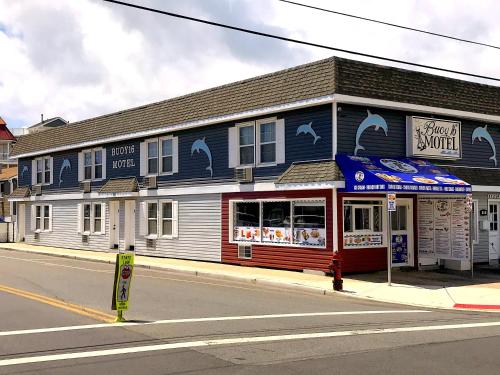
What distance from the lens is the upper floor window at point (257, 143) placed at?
19.2 m

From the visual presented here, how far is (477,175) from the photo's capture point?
66.7 feet

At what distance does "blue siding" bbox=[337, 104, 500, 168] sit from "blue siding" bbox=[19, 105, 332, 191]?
1.71 feet

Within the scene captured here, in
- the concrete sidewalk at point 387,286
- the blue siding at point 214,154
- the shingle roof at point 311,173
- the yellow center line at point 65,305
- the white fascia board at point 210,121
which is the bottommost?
the concrete sidewalk at point 387,286

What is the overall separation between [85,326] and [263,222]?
10.9 meters

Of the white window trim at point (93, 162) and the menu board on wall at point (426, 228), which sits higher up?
the white window trim at point (93, 162)

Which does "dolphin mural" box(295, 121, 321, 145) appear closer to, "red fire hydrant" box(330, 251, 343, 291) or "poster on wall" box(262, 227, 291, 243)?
"poster on wall" box(262, 227, 291, 243)

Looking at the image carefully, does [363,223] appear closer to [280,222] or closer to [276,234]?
[280,222]

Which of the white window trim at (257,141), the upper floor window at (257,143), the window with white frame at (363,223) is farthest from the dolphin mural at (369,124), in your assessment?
the white window trim at (257,141)

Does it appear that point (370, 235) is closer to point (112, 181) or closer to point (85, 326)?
point (85, 326)

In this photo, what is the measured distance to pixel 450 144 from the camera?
20.1 m

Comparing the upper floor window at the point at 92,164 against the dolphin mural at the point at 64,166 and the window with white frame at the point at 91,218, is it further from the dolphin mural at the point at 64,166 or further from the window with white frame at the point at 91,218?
the window with white frame at the point at 91,218

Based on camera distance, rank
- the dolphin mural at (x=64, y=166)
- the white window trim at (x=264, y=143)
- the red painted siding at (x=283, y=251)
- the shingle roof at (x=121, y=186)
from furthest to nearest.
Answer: the dolphin mural at (x=64, y=166)
the shingle roof at (x=121, y=186)
the white window trim at (x=264, y=143)
the red painted siding at (x=283, y=251)

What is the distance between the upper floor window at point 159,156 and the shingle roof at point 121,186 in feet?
→ 2.15

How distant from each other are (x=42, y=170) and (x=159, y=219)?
38.6 ft
